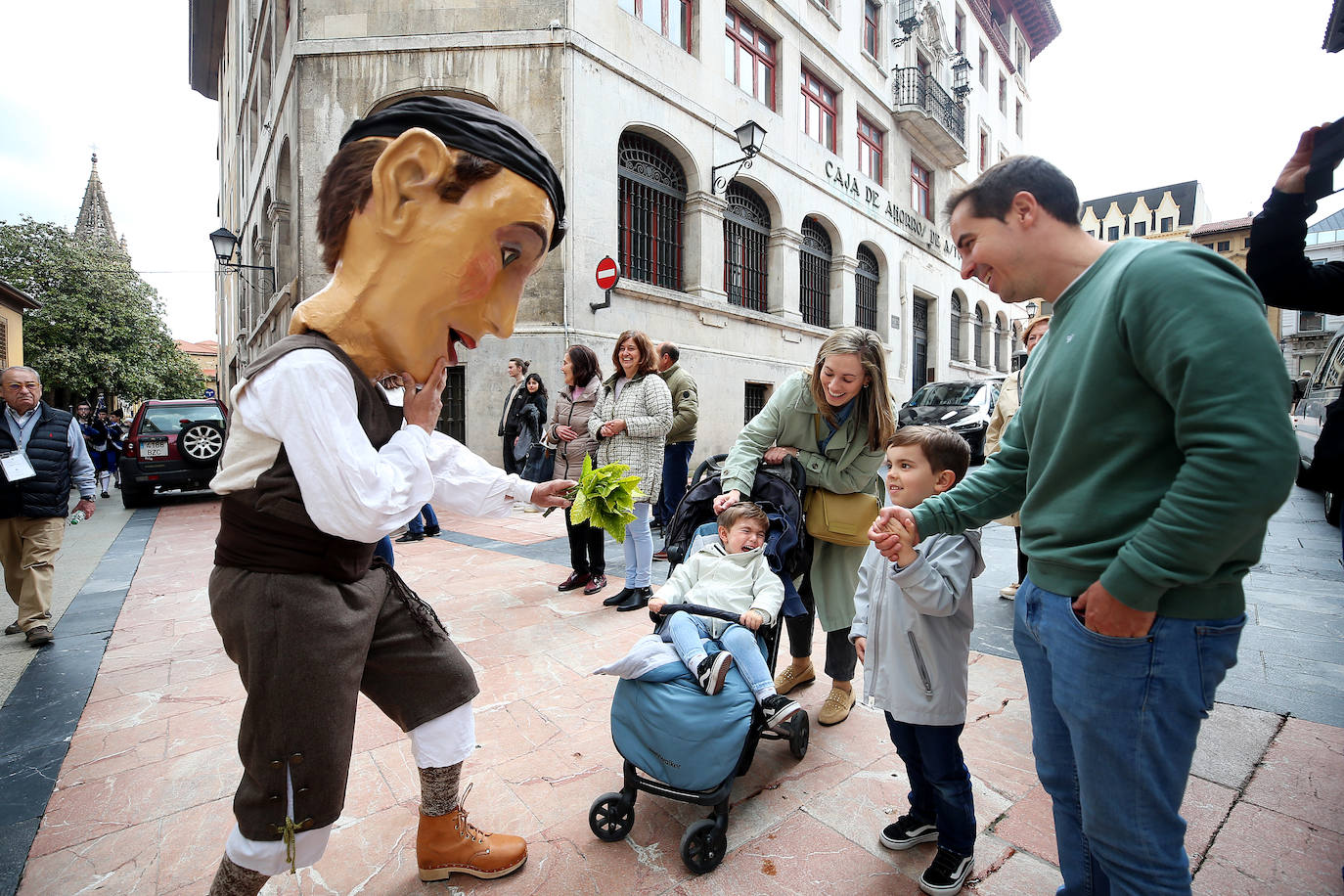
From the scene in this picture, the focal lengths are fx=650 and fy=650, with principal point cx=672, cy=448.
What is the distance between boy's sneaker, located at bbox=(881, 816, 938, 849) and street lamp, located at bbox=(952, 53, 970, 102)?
1063 inches

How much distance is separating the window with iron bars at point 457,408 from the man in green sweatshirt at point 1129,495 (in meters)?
10.4

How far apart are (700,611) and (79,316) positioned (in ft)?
111

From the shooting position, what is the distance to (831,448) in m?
2.94

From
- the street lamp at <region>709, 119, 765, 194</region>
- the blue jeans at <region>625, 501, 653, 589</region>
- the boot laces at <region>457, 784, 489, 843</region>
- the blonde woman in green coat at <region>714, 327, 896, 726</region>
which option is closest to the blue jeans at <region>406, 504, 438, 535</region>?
the blue jeans at <region>625, 501, 653, 589</region>

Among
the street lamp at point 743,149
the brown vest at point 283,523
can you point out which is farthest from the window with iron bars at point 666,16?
the brown vest at point 283,523

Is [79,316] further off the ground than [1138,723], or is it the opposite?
[79,316]

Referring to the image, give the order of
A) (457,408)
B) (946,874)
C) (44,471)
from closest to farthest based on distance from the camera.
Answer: (946,874), (44,471), (457,408)

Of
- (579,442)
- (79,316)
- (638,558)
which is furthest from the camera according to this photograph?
(79,316)

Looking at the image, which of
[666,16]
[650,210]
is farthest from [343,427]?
[666,16]

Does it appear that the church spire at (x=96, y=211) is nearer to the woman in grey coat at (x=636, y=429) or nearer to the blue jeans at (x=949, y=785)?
the woman in grey coat at (x=636, y=429)

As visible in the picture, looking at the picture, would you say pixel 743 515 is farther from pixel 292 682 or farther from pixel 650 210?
pixel 650 210

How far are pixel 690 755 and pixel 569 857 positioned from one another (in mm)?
514

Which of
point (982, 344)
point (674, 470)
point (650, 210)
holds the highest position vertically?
point (650, 210)

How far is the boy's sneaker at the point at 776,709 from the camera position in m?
Result: 2.28
